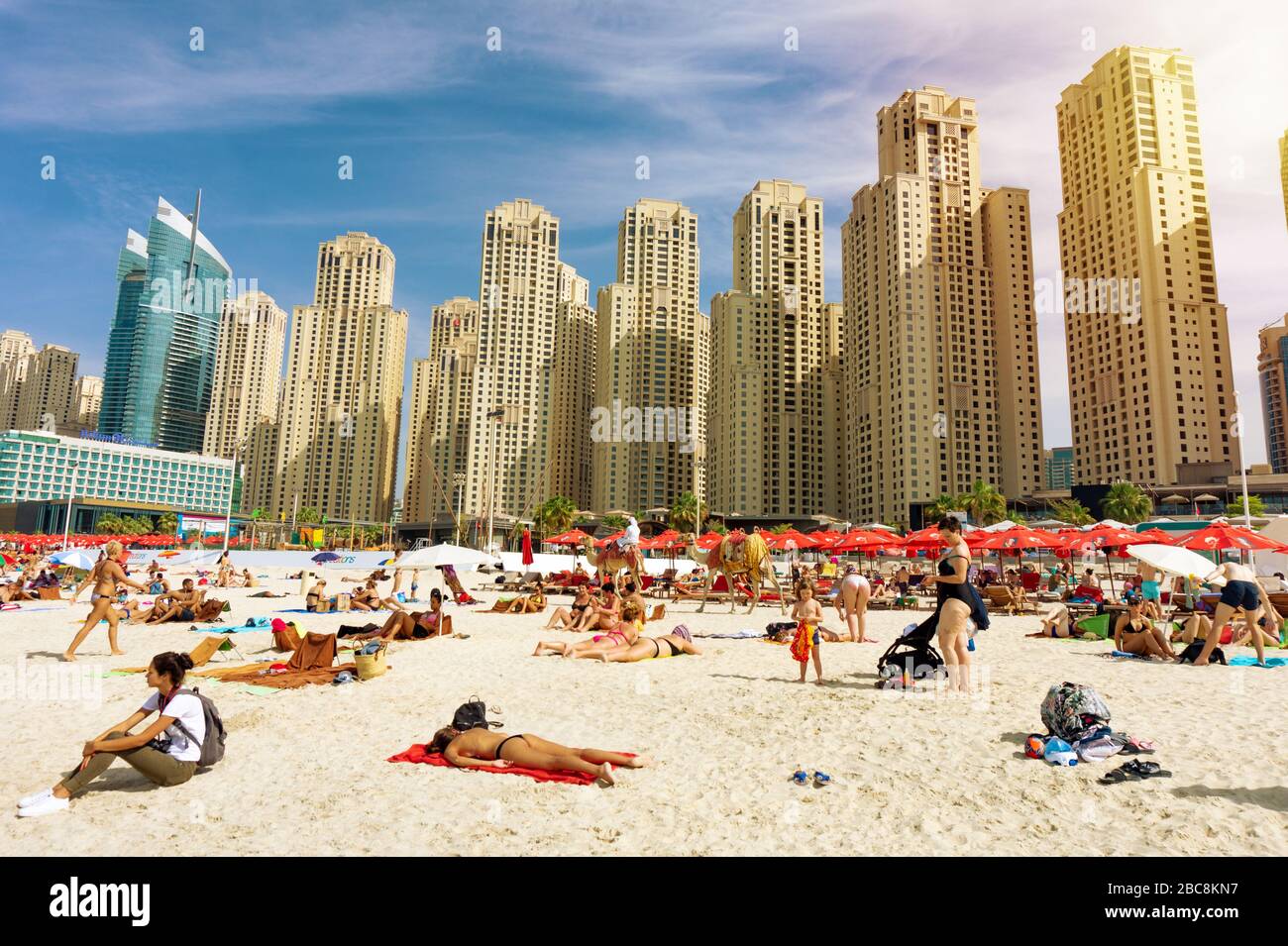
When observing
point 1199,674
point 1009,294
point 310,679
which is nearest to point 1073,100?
point 1009,294

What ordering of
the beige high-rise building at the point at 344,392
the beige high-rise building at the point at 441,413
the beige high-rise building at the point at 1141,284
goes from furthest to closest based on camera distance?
the beige high-rise building at the point at 344,392 → the beige high-rise building at the point at 441,413 → the beige high-rise building at the point at 1141,284

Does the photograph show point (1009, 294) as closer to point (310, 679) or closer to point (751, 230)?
point (751, 230)

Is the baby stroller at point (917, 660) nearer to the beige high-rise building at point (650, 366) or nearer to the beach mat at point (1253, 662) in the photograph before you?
the beach mat at point (1253, 662)

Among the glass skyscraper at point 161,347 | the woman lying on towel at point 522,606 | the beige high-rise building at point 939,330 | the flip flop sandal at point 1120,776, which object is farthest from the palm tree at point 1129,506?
the glass skyscraper at point 161,347

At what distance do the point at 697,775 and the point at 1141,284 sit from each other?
117m

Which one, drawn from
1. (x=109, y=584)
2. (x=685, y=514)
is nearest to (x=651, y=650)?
(x=109, y=584)

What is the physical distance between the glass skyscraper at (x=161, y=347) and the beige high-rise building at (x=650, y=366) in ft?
433

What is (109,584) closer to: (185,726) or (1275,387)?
(185,726)

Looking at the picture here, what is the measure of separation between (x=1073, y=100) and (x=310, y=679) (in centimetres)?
13902

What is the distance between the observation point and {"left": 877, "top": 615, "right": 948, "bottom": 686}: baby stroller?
30.8 ft

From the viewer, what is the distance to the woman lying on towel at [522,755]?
5.97 metres

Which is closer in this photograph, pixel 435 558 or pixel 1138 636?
pixel 1138 636

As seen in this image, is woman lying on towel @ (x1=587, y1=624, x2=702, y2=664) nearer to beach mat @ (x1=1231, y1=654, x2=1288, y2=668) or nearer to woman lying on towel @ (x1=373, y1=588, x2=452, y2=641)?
woman lying on towel @ (x1=373, y1=588, x2=452, y2=641)

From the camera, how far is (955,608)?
8414 mm
